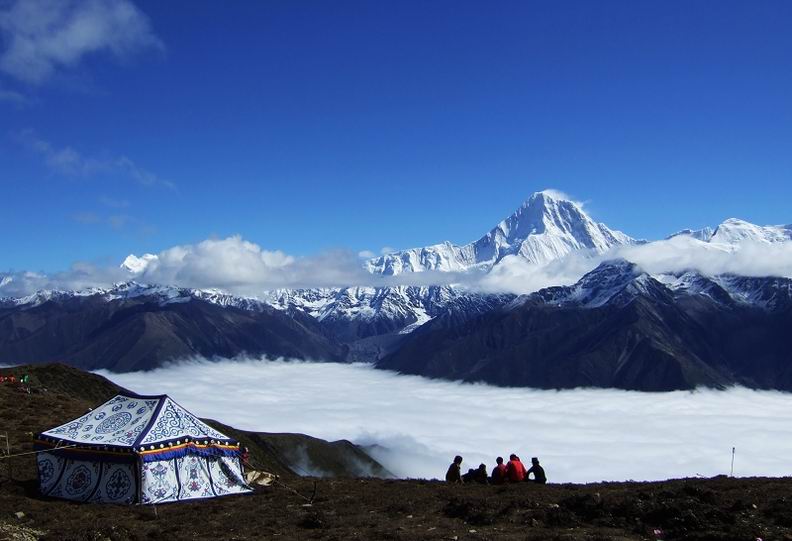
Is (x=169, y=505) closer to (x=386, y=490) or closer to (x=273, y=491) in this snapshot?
(x=273, y=491)

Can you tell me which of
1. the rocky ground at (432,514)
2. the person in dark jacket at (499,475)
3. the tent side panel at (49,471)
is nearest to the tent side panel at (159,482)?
the rocky ground at (432,514)

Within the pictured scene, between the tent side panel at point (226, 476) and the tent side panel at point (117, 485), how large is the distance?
442 centimetres

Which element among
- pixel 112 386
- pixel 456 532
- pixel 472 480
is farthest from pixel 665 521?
pixel 112 386

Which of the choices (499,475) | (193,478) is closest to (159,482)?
(193,478)

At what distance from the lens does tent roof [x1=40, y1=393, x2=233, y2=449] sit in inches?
1439

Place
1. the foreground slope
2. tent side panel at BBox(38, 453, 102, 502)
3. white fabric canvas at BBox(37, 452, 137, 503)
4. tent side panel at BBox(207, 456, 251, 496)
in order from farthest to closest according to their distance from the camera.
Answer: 1. the foreground slope
2. tent side panel at BBox(207, 456, 251, 496)
3. tent side panel at BBox(38, 453, 102, 502)
4. white fabric canvas at BBox(37, 452, 137, 503)

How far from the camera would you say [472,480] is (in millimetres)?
39750

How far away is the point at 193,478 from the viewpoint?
123ft

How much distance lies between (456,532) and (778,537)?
11242 mm

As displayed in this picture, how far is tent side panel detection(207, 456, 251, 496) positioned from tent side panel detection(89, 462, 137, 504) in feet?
14.5

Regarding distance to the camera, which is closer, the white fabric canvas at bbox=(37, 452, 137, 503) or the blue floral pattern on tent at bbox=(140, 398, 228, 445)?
the white fabric canvas at bbox=(37, 452, 137, 503)

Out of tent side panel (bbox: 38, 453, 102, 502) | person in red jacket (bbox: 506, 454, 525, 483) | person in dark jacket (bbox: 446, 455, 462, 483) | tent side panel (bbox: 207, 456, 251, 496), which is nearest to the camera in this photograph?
tent side panel (bbox: 38, 453, 102, 502)

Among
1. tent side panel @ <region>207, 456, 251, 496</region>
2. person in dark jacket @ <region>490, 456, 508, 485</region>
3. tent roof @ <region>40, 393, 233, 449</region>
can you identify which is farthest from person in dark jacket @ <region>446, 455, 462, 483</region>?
tent roof @ <region>40, 393, 233, 449</region>

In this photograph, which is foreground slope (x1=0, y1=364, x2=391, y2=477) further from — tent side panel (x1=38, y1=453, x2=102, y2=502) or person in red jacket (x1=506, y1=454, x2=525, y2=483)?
person in red jacket (x1=506, y1=454, x2=525, y2=483)
